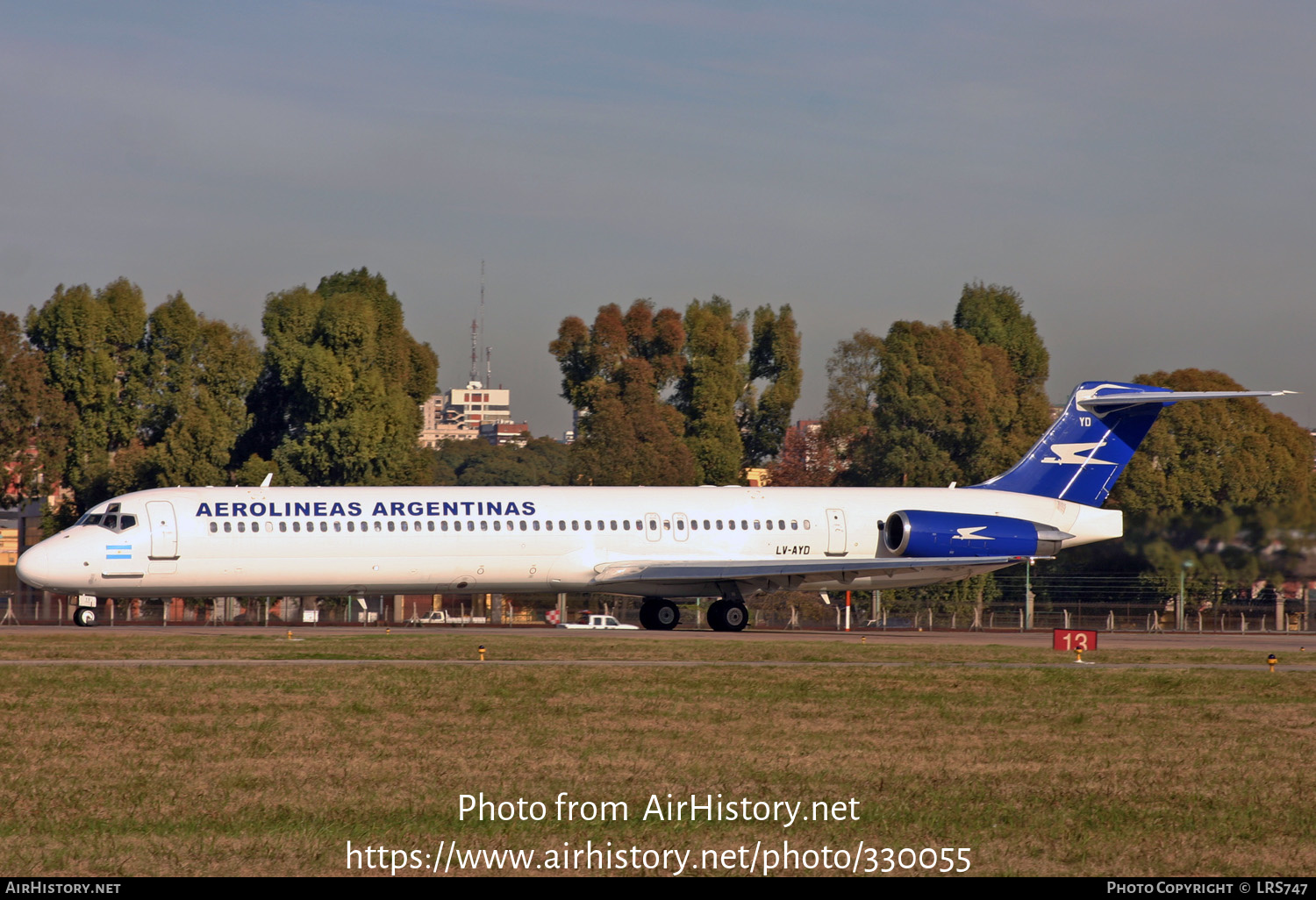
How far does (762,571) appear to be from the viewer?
39.4 m

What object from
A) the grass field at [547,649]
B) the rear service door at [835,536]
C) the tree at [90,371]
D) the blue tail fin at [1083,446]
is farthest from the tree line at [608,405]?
the grass field at [547,649]

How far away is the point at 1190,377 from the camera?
74.8 m

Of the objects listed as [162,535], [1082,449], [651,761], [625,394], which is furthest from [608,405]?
[651,761]

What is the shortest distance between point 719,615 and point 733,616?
383mm

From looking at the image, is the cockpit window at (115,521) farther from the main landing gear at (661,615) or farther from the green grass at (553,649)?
the main landing gear at (661,615)

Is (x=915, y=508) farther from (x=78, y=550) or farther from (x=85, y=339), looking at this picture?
(x=85, y=339)

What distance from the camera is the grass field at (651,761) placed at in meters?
11.2

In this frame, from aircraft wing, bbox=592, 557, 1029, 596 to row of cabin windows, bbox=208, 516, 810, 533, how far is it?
35.9 inches

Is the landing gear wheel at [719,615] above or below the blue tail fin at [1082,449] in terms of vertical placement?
below

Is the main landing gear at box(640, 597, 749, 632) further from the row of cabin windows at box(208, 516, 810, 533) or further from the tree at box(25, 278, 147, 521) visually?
the tree at box(25, 278, 147, 521)

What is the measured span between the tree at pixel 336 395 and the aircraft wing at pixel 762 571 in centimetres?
2878

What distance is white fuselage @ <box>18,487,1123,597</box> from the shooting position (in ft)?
117

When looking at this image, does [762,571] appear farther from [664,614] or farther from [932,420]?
[932,420]

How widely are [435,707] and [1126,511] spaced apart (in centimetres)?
5489
